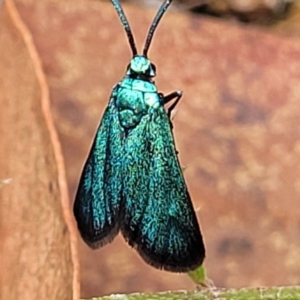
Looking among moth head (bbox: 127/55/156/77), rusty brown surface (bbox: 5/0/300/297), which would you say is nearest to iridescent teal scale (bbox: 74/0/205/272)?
moth head (bbox: 127/55/156/77)

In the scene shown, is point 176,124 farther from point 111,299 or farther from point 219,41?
point 111,299

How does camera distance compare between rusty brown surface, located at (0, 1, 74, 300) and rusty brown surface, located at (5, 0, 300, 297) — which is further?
rusty brown surface, located at (5, 0, 300, 297)

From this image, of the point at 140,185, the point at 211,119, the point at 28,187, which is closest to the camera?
the point at 140,185

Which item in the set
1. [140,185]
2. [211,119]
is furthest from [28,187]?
[211,119]

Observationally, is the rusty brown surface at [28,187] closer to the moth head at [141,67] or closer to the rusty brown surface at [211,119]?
the moth head at [141,67]

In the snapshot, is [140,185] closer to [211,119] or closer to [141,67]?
[141,67]

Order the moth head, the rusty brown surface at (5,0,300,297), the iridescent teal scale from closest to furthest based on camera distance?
the iridescent teal scale → the moth head → the rusty brown surface at (5,0,300,297)

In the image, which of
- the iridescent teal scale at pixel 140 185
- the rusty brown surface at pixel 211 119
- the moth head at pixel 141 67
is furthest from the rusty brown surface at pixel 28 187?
the rusty brown surface at pixel 211 119

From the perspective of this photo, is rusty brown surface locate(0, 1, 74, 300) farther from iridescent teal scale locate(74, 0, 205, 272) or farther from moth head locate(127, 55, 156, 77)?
moth head locate(127, 55, 156, 77)
